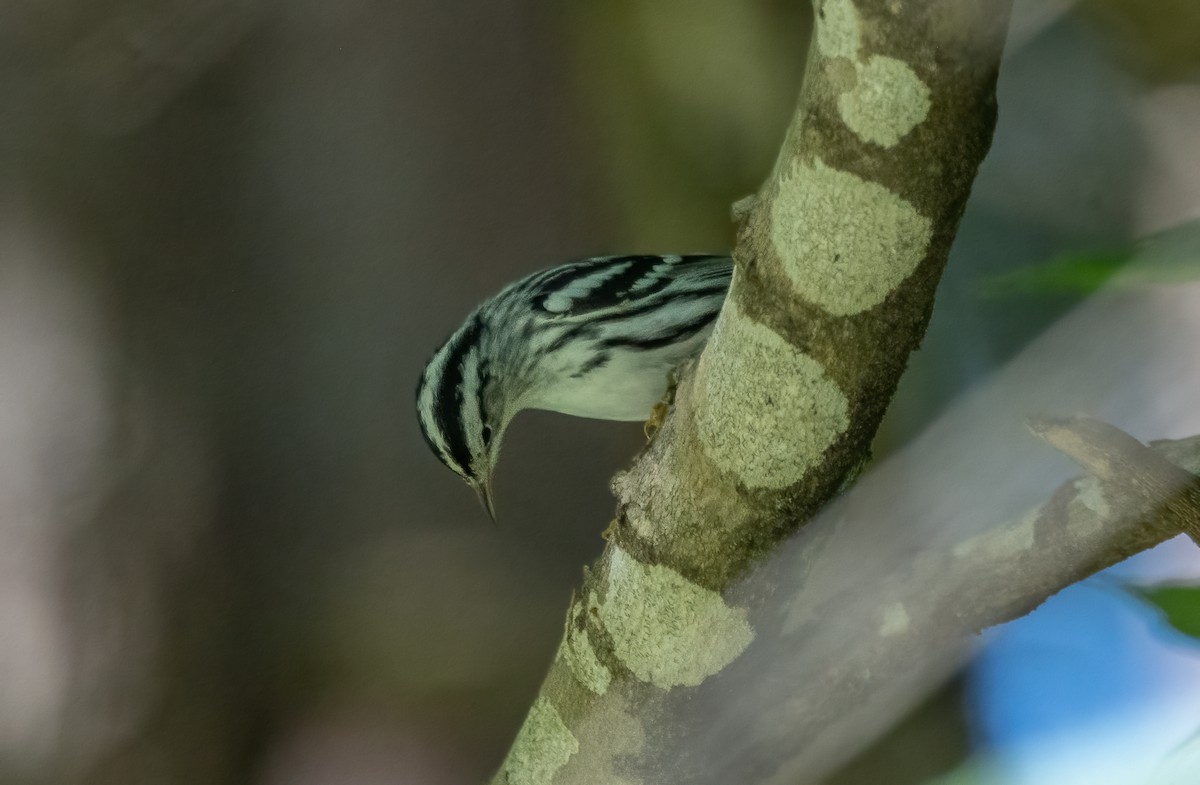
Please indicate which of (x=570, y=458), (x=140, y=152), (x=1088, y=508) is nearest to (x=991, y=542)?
(x=1088, y=508)

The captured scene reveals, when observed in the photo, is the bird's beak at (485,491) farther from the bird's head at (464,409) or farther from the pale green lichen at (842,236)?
the pale green lichen at (842,236)

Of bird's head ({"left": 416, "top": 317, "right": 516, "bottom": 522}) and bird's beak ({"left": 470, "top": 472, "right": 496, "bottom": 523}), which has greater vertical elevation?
bird's head ({"left": 416, "top": 317, "right": 516, "bottom": 522})

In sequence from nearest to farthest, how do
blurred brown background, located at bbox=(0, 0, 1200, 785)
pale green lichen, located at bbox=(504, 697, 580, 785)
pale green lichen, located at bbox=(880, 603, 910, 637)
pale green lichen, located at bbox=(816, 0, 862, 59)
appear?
pale green lichen, located at bbox=(816, 0, 862, 59), pale green lichen, located at bbox=(880, 603, 910, 637), pale green lichen, located at bbox=(504, 697, 580, 785), blurred brown background, located at bbox=(0, 0, 1200, 785)

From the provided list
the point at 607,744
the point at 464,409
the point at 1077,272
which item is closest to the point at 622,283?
the point at 464,409

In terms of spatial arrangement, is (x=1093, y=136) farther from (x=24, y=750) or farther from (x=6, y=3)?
(x=24, y=750)

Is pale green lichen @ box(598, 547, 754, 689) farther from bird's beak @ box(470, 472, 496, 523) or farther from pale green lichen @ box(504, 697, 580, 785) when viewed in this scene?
bird's beak @ box(470, 472, 496, 523)

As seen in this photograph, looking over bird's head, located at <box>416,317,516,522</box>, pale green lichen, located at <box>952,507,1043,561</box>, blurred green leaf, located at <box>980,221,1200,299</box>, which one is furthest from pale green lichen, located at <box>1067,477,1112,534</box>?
bird's head, located at <box>416,317,516,522</box>

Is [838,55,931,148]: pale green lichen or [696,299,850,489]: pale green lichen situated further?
[696,299,850,489]: pale green lichen
